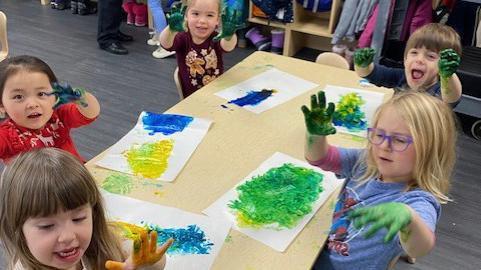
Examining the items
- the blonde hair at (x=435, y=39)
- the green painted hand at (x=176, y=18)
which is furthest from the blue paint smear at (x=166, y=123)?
the blonde hair at (x=435, y=39)

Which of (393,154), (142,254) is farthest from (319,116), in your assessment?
(142,254)

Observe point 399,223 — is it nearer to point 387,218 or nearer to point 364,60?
point 387,218

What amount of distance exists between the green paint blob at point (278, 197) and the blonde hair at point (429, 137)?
0.31m

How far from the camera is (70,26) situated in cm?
460

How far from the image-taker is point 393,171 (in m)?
1.20

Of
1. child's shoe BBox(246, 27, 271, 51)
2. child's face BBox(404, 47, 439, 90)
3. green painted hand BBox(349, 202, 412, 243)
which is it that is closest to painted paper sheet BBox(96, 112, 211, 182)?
green painted hand BBox(349, 202, 412, 243)

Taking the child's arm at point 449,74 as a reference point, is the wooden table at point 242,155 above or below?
below

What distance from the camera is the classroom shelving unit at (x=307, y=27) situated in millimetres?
3951

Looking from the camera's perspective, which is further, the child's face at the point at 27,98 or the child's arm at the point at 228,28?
the child's arm at the point at 228,28

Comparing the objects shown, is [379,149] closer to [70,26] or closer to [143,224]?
[143,224]

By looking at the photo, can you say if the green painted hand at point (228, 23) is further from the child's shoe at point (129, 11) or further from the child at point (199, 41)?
the child's shoe at point (129, 11)

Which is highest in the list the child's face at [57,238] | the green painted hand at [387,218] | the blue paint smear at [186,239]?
the green painted hand at [387,218]

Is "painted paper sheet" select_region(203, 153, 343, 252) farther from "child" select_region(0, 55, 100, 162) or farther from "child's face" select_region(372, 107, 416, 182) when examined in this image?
"child" select_region(0, 55, 100, 162)

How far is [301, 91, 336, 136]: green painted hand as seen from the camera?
122cm
